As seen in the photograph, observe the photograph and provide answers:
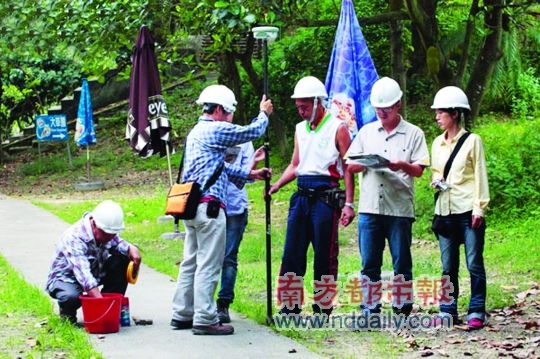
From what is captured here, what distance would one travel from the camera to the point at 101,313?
831cm

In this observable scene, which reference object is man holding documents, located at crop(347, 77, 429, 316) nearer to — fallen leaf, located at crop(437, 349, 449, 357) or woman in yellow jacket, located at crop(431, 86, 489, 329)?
woman in yellow jacket, located at crop(431, 86, 489, 329)

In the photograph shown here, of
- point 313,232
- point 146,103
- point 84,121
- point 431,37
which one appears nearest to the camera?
point 313,232

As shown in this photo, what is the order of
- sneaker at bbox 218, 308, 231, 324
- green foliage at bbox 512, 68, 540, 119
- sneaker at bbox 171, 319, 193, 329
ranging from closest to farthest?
1. sneaker at bbox 171, 319, 193, 329
2. sneaker at bbox 218, 308, 231, 324
3. green foliage at bbox 512, 68, 540, 119

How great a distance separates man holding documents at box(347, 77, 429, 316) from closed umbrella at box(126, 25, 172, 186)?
663 centimetres

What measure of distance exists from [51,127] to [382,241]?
59.7 feet

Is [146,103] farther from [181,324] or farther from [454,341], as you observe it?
[454,341]

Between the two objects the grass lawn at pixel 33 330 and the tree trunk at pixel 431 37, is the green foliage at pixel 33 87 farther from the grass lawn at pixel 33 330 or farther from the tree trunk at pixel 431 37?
the grass lawn at pixel 33 330

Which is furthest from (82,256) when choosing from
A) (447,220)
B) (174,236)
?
(174,236)

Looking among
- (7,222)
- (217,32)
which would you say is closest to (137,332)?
(217,32)

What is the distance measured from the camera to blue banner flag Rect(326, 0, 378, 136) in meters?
10.7

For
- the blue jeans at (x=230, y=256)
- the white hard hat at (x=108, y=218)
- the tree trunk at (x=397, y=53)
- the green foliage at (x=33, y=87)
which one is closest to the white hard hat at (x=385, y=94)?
the blue jeans at (x=230, y=256)

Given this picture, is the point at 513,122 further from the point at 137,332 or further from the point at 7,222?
the point at 137,332

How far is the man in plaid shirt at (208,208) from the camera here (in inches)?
319

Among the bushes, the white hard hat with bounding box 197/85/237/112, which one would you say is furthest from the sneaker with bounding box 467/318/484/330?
the bushes
